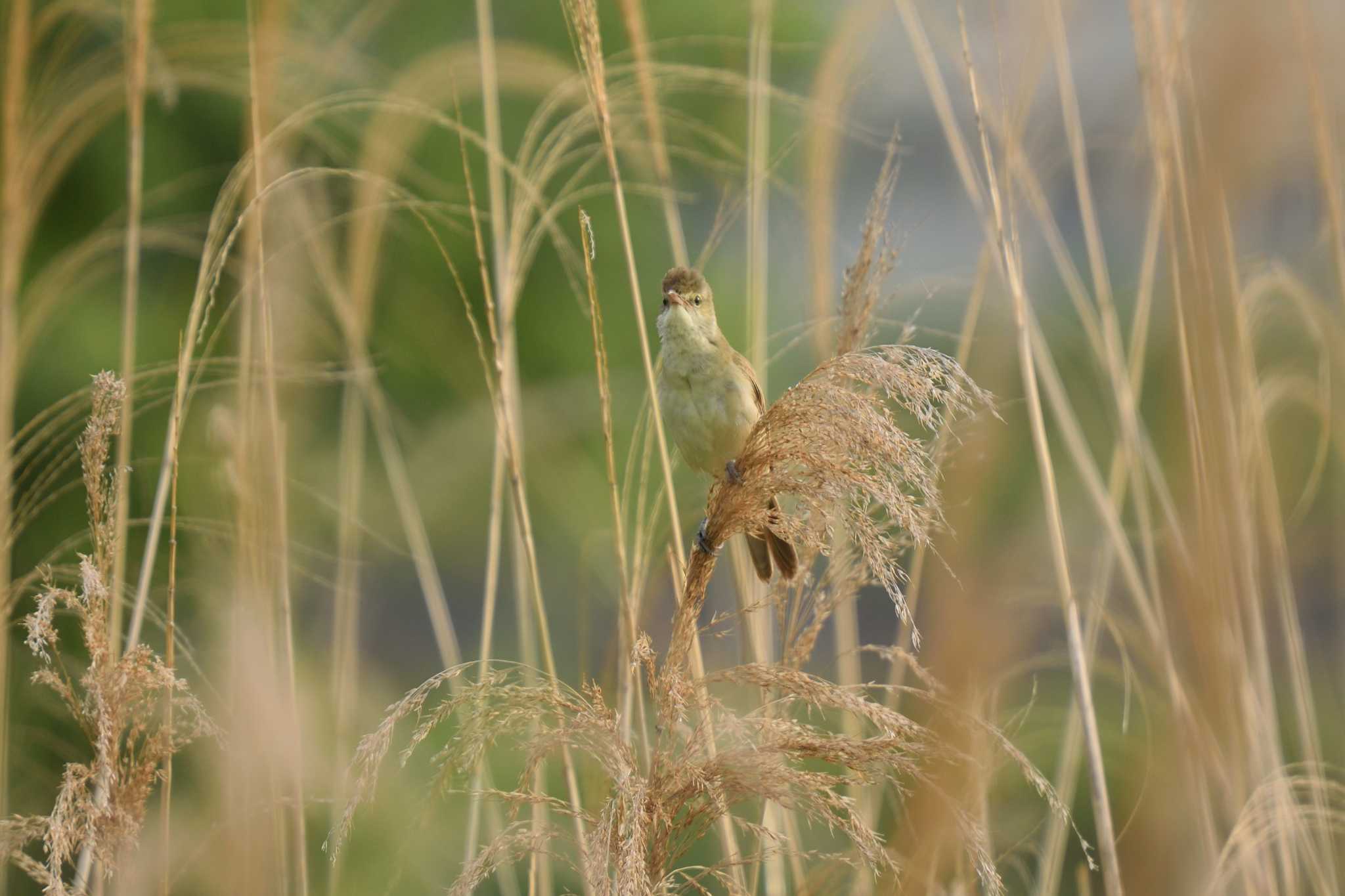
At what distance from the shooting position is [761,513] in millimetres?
1657

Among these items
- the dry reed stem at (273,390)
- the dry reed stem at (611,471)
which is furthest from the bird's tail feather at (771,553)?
the dry reed stem at (273,390)

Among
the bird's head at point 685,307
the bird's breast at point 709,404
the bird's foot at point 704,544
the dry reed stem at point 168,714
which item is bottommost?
the dry reed stem at point 168,714

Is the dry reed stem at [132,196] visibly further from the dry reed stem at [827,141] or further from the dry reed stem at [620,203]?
the dry reed stem at [827,141]

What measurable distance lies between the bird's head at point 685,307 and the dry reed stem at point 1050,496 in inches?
41.5

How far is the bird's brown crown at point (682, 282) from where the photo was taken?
8.50ft

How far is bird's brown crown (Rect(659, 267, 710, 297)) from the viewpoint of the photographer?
8.50 ft

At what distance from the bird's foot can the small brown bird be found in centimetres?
92

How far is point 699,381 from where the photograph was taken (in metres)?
2.69

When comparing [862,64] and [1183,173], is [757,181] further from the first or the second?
[1183,173]

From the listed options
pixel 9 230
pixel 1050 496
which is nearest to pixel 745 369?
pixel 1050 496

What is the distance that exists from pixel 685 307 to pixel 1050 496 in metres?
1.28

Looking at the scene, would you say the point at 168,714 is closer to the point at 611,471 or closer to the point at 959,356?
the point at 611,471

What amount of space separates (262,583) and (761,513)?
2.60 ft

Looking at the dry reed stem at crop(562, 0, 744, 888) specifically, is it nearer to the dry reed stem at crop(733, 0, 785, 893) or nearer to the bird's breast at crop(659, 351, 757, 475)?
the dry reed stem at crop(733, 0, 785, 893)
